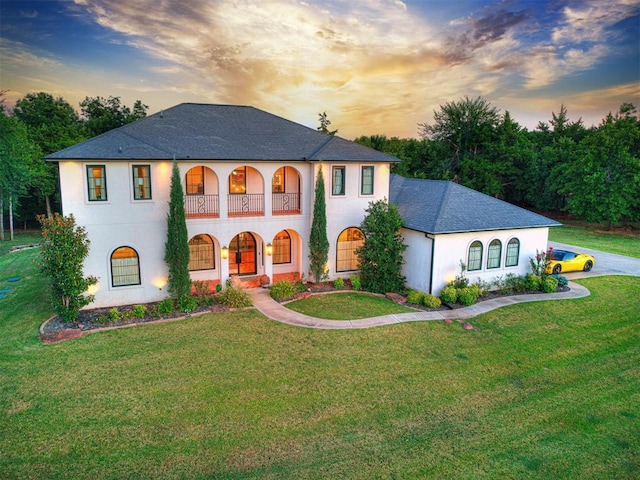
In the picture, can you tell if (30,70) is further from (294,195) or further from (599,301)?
(599,301)

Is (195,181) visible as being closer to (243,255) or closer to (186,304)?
(243,255)

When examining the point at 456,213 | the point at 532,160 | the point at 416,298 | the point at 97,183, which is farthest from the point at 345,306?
the point at 532,160

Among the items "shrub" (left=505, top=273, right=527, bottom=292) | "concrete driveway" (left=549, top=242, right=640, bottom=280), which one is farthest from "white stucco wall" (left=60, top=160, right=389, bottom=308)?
"concrete driveway" (left=549, top=242, right=640, bottom=280)

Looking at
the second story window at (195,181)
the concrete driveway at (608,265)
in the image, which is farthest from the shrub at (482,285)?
the second story window at (195,181)

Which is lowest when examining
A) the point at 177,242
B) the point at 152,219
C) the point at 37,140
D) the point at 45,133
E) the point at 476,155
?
the point at 177,242

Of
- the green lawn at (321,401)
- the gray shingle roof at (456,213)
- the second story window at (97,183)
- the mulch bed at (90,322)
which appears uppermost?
the second story window at (97,183)

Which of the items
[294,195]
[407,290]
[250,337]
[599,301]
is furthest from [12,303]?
[599,301]

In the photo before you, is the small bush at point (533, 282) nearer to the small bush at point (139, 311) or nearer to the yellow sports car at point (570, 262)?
the yellow sports car at point (570, 262)

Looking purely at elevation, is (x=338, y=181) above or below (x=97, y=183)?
above
